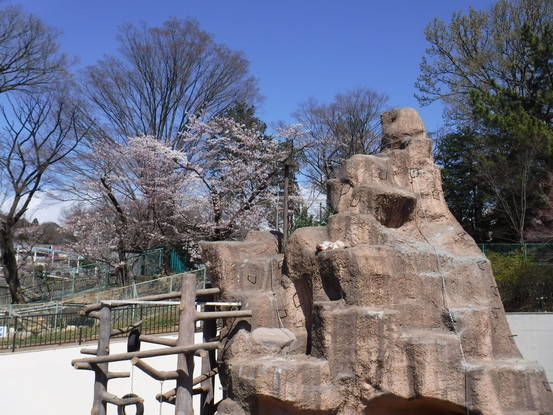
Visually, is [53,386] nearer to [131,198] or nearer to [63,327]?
[63,327]

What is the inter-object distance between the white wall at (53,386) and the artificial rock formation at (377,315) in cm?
481

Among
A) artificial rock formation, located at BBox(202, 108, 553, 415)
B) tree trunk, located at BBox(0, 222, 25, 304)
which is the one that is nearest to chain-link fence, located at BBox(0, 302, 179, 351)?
tree trunk, located at BBox(0, 222, 25, 304)

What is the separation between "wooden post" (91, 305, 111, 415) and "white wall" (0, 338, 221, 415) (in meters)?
3.91

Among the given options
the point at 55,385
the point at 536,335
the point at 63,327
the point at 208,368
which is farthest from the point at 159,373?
the point at 63,327

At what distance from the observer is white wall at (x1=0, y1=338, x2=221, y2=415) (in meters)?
10.6

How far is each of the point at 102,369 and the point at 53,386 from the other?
4.79 m

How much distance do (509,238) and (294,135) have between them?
9.58 metres

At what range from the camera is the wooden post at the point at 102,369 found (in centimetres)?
700

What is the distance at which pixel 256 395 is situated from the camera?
20.8 ft

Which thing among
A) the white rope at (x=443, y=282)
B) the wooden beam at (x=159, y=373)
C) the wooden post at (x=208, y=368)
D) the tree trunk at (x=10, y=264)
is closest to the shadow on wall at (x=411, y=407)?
the white rope at (x=443, y=282)

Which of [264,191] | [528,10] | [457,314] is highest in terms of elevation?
[528,10]

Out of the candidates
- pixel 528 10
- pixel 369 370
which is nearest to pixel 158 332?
pixel 369 370

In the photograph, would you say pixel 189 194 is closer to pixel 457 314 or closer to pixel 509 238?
pixel 509 238

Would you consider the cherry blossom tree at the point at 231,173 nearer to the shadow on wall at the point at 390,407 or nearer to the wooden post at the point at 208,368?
the wooden post at the point at 208,368
